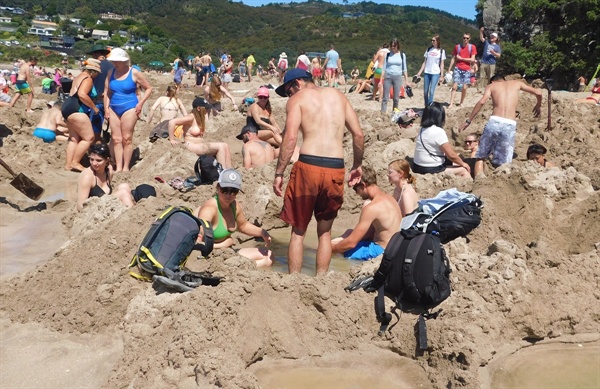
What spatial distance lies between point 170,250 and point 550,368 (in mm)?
2645

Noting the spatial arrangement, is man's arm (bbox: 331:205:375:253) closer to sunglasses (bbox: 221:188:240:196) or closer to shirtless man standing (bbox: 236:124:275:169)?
sunglasses (bbox: 221:188:240:196)

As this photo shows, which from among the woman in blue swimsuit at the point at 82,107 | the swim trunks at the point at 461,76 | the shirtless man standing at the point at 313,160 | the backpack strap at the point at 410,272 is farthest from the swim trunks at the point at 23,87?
the backpack strap at the point at 410,272

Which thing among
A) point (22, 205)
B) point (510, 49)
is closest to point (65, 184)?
point (22, 205)

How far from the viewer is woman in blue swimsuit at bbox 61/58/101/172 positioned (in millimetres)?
8422

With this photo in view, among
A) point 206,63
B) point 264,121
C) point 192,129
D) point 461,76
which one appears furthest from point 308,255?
point 206,63

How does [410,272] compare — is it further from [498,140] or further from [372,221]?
[498,140]

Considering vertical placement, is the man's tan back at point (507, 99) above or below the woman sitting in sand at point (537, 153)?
above

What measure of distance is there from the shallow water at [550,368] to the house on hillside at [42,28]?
11250 cm

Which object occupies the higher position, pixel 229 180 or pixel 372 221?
pixel 229 180

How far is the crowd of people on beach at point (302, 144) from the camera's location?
491cm

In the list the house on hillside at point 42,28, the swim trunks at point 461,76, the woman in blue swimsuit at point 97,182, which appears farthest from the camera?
the house on hillside at point 42,28

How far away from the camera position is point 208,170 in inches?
299

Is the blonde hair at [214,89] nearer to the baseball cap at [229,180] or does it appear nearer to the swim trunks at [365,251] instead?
the swim trunks at [365,251]

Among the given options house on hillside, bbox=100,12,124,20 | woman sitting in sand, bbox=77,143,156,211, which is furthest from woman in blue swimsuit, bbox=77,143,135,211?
house on hillside, bbox=100,12,124,20
